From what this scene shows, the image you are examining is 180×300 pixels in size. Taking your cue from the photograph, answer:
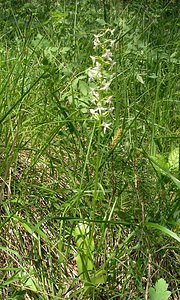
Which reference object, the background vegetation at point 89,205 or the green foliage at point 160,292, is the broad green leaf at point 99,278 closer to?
the background vegetation at point 89,205

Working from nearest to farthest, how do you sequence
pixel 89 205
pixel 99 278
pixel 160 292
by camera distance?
pixel 160 292 < pixel 99 278 < pixel 89 205

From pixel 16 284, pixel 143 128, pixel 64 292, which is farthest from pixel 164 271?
pixel 143 128

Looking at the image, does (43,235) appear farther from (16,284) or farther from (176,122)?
(176,122)

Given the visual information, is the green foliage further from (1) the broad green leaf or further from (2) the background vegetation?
(1) the broad green leaf

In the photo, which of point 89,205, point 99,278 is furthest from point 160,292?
point 89,205

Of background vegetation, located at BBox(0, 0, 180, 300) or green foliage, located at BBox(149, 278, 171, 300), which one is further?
background vegetation, located at BBox(0, 0, 180, 300)

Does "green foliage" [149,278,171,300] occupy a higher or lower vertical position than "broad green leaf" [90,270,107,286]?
higher

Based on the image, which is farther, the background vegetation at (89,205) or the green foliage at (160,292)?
the background vegetation at (89,205)

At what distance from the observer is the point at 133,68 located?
8.04 ft

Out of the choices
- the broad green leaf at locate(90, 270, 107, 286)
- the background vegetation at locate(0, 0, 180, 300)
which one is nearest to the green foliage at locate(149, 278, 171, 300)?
the background vegetation at locate(0, 0, 180, 300)

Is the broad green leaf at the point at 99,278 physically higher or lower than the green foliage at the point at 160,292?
lower

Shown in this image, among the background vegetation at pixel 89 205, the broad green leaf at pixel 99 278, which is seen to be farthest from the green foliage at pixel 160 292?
the broad green leaf at pixel 99 278

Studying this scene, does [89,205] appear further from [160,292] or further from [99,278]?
[160,292]

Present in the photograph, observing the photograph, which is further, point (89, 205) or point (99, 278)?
point (89, 205)
